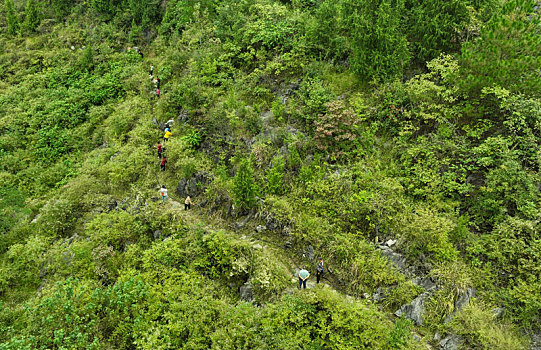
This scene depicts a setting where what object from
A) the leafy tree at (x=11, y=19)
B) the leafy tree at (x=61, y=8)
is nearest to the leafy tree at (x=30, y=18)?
the leafy tree at (x=11, y=19)

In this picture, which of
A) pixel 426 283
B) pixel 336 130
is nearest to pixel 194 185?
pixel 336 130

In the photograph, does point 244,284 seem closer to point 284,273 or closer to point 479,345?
point 284,273

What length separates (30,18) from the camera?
113 ft

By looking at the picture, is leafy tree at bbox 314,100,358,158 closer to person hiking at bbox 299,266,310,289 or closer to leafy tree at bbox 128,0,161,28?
person hiking at bbox 299,266,310,289

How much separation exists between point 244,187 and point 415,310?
291 inches

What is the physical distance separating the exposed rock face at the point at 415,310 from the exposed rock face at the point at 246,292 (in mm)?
4658

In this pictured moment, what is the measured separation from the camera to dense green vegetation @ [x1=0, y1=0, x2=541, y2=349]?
9.57 meters

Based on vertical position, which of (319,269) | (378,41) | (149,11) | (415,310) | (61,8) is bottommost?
(415,310)

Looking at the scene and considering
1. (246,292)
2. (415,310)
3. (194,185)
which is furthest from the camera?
(194,185)

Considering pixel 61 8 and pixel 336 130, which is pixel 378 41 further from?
pixel 61 8

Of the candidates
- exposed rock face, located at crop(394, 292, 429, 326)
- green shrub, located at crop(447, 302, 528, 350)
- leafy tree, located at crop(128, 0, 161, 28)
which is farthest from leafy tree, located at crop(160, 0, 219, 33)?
green shrub, located at crop(447, 302, 528, 350)

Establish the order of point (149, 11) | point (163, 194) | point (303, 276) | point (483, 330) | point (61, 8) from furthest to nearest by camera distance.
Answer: point (61, 8) < point (149, 11) < point (163, 194) < point (303, 276) < point (483, 330)

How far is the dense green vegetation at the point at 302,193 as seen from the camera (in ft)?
31.4

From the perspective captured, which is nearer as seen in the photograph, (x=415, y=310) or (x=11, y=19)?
(x=415, y=310)
